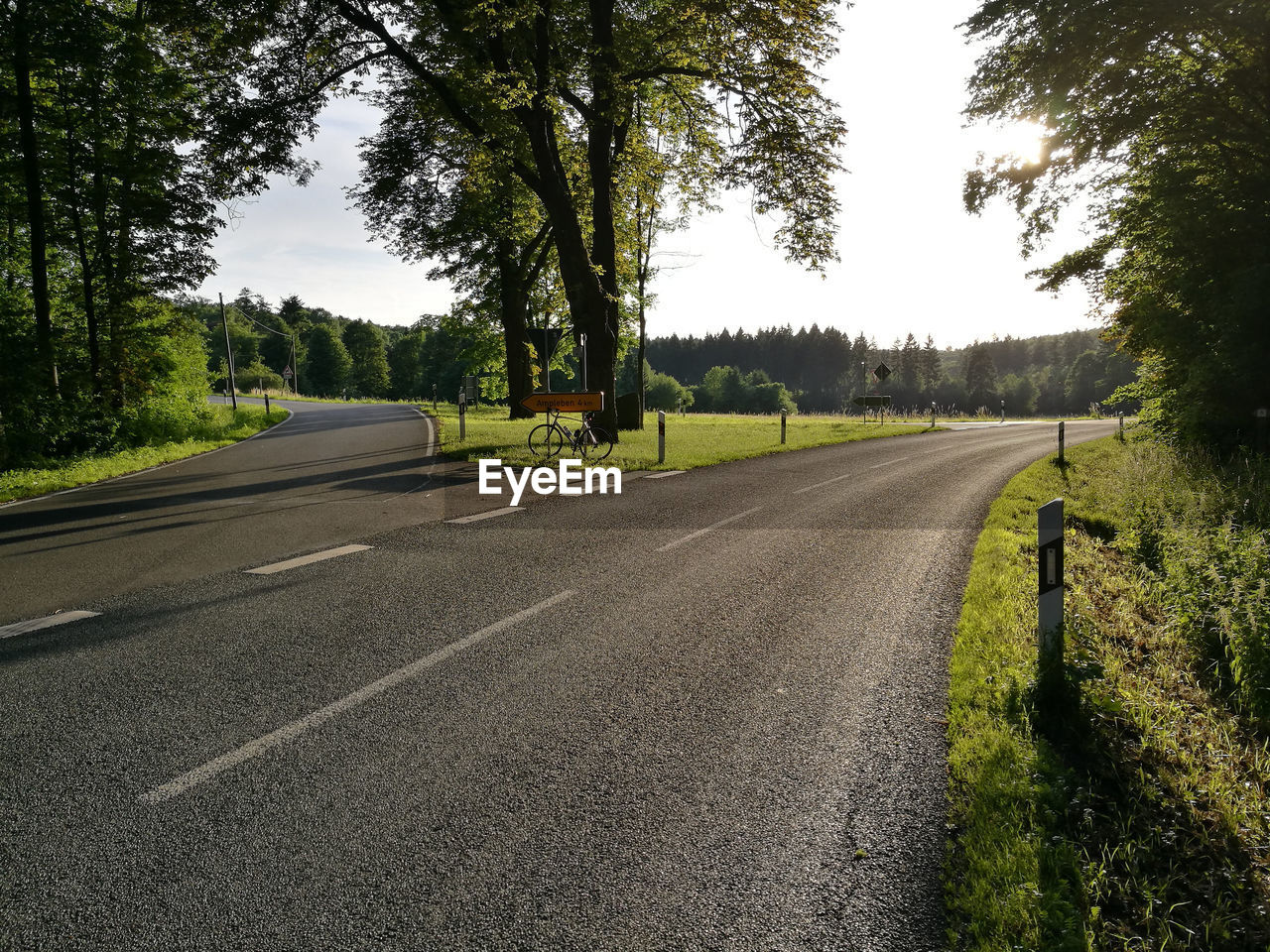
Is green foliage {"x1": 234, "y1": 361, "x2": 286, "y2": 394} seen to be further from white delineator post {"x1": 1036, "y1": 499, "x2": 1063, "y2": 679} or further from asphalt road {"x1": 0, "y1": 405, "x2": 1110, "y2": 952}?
white delineator post {"x1": 1036, "y1": 499, "x2": 1063, "y2": 679}

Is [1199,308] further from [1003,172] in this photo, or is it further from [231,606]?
[231,606]

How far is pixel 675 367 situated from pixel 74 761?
170924 mm

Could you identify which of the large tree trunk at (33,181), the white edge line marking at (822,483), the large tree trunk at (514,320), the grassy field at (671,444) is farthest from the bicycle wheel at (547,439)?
the large tree trunk at (514,320)

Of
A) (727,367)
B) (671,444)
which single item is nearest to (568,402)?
(671,444)

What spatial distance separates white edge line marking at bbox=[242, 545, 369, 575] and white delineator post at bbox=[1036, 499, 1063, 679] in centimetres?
626

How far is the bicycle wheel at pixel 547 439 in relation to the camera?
51.2 ft

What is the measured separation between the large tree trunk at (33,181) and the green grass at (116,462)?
199 centimetres

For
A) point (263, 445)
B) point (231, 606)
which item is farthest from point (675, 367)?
point (231, 606)

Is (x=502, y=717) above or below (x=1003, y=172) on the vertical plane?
below

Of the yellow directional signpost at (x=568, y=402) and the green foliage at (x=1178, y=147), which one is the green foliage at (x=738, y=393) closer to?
the green foliage at (x=1178, y=147)

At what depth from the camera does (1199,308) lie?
48.2 ft

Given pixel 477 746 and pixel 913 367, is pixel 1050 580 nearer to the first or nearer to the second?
pixel 477 746

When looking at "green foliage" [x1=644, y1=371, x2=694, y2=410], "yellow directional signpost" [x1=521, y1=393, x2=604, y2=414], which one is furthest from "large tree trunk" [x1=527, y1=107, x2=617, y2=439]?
"green foliage" [x1=644, y1=371, x2=694, y2=410]

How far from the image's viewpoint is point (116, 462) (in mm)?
15781
